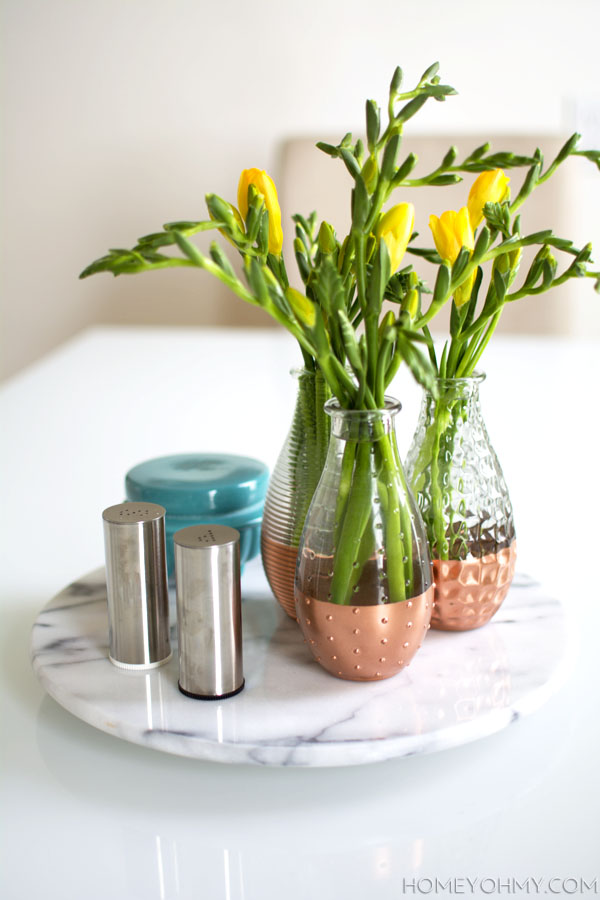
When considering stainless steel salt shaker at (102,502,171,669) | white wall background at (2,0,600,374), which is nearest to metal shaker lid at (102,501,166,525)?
stainless steel salt shaker at (102,502,171,669)

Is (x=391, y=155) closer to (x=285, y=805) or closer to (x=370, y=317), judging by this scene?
(x=370, y=317)

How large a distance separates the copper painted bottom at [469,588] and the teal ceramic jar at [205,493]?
0.68 feet

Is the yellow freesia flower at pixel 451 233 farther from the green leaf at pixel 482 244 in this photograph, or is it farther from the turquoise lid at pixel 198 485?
the turquoise lid at pixel 198 485

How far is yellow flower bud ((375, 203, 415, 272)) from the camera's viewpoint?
0.51m

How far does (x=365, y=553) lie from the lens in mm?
556

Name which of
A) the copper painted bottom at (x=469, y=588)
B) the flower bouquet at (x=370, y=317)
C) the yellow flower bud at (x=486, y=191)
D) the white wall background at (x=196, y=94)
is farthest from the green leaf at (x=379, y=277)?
the white wall background at (x=196, y=94)

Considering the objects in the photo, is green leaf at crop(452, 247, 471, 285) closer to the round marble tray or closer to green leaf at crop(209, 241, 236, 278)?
green leaf at crop(209, 241, 236, 278)

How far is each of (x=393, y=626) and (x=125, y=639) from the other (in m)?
0.19

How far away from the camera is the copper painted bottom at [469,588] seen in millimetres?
636

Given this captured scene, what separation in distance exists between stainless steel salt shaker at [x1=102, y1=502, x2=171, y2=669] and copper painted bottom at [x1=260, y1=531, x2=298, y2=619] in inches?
3.7

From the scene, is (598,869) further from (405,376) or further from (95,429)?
(405,376)

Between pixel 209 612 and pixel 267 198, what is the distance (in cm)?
27

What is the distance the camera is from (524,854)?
1.56ft

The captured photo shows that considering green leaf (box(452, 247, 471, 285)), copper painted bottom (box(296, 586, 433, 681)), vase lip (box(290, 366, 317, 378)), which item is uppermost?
green leaf (box(452, 247, 471, 285))
